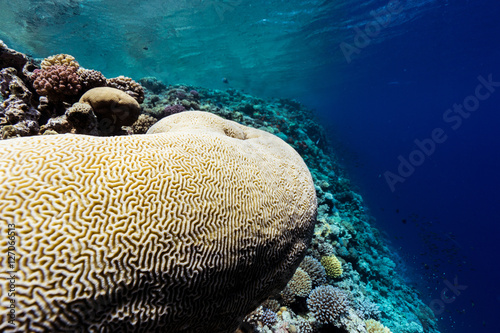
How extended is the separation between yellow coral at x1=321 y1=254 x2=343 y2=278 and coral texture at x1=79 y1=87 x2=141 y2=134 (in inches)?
249

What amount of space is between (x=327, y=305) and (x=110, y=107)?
19.5ft

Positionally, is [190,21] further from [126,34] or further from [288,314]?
[288,314]

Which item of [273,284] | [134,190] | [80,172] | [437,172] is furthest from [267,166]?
[437,172]

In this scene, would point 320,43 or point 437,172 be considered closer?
point 320,43

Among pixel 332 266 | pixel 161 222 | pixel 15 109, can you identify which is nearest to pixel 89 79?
pixel 15 109

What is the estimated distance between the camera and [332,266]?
19.9 ft

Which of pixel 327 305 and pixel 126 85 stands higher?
pixel 126 85

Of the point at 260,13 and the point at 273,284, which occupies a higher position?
the point at 260,13

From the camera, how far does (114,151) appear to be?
1.87 m

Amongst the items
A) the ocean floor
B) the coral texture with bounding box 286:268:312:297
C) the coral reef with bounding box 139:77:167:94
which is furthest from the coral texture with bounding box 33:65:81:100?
the coral reef with bounding box 139:77:167:94

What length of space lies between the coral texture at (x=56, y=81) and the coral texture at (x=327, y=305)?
6720 millimetres

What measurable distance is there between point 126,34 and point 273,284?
34392 mm

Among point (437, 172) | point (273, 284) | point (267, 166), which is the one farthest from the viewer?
point (437, 172)

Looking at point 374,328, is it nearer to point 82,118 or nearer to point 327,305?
point 327,305
